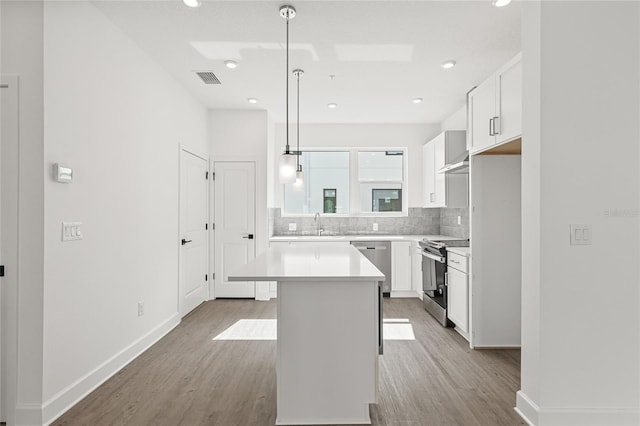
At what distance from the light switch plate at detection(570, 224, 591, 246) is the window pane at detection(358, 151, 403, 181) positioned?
399 cm

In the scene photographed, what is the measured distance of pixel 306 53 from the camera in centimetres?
328

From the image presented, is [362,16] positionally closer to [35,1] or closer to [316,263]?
[316,263]

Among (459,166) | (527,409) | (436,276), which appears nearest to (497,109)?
(459,166)

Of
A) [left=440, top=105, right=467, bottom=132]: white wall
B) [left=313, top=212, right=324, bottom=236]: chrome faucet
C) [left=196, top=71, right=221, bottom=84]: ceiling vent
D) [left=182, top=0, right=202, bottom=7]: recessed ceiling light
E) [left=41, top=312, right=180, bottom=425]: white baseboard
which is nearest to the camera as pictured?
[left=41, top=312, right=180, bottom=425]: white baseboard

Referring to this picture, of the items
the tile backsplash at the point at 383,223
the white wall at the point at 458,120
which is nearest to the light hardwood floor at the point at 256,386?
the tile backsplash at the point at 383,223

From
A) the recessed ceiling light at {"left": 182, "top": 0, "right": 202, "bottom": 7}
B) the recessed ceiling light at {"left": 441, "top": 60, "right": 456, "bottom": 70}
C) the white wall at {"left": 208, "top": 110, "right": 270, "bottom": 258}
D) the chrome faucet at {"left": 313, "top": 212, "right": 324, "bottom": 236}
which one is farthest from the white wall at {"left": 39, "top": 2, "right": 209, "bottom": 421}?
the recessed ceiling light at {"left": 441, "top": 60, "right": 456, "bottom": 70}

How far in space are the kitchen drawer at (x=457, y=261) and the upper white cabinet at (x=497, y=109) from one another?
1046mm

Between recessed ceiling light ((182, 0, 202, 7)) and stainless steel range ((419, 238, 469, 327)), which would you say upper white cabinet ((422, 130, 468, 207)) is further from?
recessed ceiling light ((182, 0, 202, 7))

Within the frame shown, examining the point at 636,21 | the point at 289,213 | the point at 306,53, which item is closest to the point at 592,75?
the point at 636,21

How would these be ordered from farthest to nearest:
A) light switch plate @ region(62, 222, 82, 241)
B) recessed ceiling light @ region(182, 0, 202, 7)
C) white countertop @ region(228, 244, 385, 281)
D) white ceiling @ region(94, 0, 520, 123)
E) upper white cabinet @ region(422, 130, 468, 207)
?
upper white cabinet @ region(422, 130, 468, 207)
white ceiling @ region(94, 0, 520, 123)
recessed ceiling light @ region(182, 0, 202, 7)
light switch plate @ region(62, 222, 82, 241)
white countertop @ region(228, 244, 385, 281)

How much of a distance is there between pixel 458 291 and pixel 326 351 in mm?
2033

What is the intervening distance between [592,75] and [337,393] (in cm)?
233

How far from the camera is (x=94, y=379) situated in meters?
2.58

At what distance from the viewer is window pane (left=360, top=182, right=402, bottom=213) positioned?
19.7 feet
